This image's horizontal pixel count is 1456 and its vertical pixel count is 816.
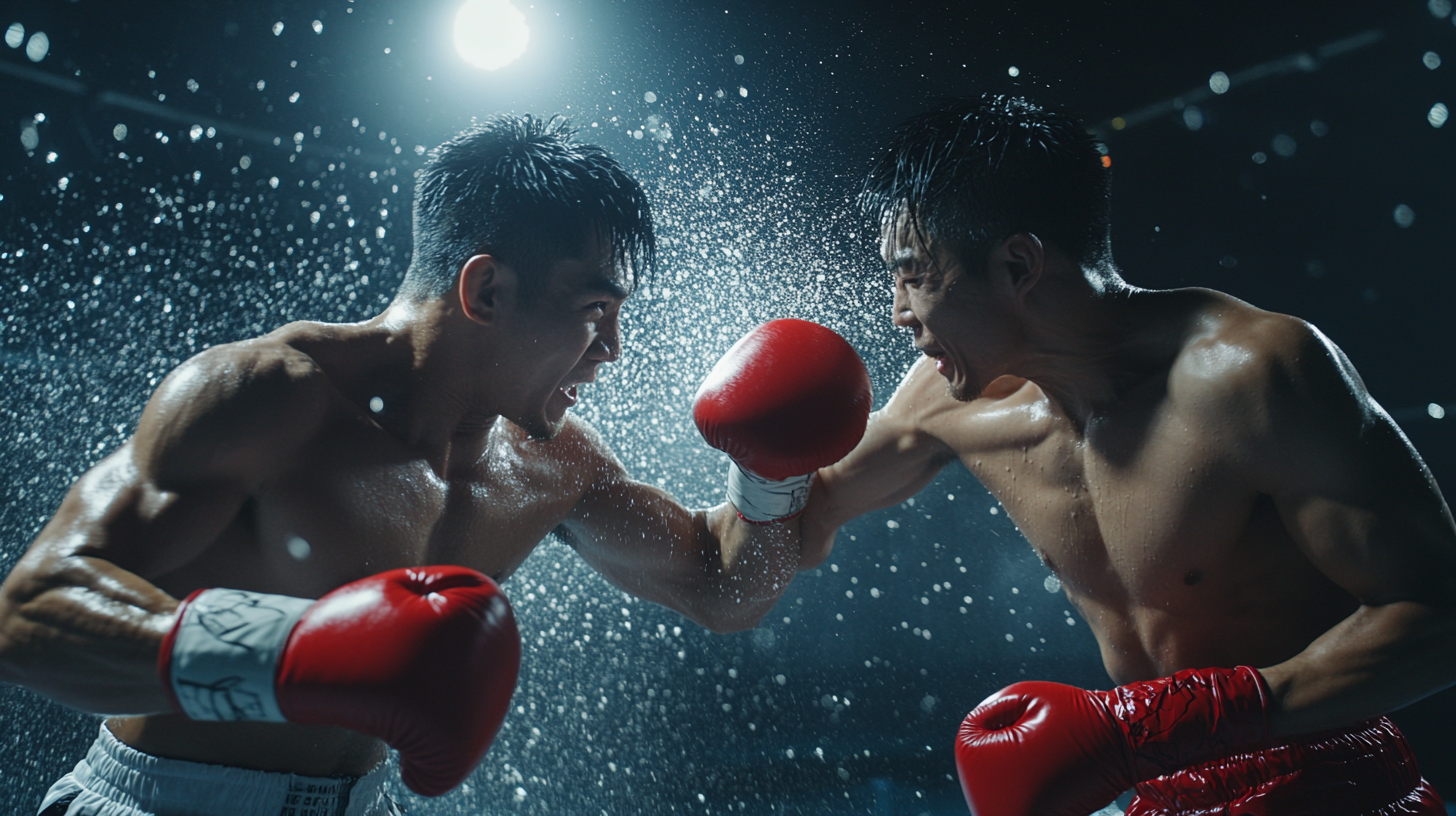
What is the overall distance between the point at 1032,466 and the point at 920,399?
1.18 feet

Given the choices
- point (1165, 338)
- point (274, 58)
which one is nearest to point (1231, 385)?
point (1165, 338)

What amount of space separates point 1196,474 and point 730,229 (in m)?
4.80

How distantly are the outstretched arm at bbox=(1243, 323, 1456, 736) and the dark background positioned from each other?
134 inches

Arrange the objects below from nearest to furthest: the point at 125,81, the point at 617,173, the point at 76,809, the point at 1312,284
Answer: the point at 76,809, the point at 617,173, the point at 1312,284, the point at 125,81

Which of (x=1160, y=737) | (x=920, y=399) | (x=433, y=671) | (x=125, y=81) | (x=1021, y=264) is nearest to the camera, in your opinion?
(x=433, y=671)

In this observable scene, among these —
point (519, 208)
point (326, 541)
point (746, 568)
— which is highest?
point (519, 208)

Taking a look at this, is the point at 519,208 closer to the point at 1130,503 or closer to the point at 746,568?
the point at 746,568

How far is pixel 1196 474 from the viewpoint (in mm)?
1543

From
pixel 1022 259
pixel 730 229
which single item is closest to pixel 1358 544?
pixel 1022 259

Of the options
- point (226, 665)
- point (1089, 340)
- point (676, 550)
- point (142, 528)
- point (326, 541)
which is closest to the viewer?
point (226, 665)

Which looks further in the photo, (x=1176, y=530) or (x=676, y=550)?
(x=676, y=550)

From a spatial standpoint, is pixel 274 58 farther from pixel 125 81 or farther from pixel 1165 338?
pixel 1165 338

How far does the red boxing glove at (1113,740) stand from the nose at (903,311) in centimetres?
87

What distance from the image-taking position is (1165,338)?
65.9 inches
